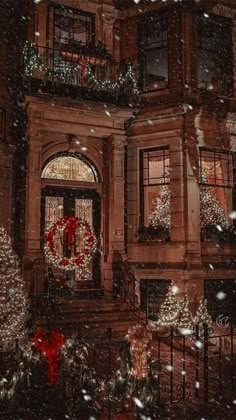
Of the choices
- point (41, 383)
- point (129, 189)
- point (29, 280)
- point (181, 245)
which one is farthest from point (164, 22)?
point (41, 383)

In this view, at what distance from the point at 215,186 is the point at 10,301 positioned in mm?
8284

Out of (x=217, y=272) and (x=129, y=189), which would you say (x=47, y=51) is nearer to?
(x=129, y=189)

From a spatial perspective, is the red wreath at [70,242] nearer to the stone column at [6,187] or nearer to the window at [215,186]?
the stone column at [6,187]

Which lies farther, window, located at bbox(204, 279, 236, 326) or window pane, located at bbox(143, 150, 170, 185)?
window pane, located at bbox(143, 150, 170, 185)

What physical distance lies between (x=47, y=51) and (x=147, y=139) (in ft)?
12.8

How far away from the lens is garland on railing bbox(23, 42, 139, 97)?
13.3 metres

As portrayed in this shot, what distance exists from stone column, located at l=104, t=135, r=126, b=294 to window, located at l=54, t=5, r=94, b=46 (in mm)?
3610

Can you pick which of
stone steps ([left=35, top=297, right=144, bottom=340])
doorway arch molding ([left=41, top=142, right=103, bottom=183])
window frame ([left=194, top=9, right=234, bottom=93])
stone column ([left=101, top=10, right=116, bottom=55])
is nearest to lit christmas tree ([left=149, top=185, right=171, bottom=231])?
doorway arch molding ([left=41, top=142, right=103, bottom=183])

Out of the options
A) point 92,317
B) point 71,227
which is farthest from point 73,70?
point 92,317

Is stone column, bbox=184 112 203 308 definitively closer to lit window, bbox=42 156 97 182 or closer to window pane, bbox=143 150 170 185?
window pane, bbox=143 150 170 185

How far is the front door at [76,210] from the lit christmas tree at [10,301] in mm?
4672

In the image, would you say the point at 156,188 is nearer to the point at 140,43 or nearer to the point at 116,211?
the point at 116,211

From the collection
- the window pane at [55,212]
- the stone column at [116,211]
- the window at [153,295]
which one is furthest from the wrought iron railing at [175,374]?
the window pane at [55,212]

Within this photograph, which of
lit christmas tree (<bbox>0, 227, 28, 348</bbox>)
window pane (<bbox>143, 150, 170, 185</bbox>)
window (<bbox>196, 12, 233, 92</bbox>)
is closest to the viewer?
lit christmas tree (<bbox>0, 227, 28, 348</bbox>)
